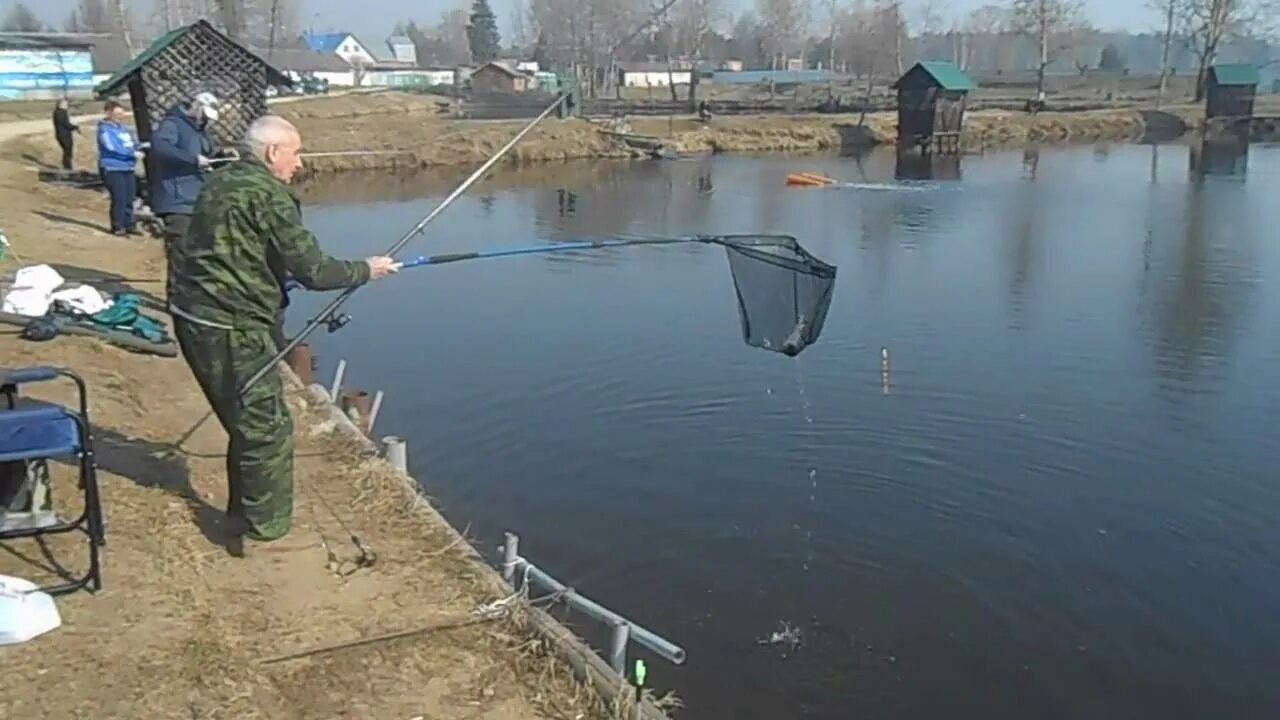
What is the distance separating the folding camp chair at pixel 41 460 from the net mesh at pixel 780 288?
11.6 feet

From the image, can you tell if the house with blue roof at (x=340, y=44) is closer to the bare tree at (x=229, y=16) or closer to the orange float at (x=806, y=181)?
the bare tree at (x=229, y=16)

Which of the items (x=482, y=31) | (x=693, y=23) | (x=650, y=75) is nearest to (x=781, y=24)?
(x=650, y=75)

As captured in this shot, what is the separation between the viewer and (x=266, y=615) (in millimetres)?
5000

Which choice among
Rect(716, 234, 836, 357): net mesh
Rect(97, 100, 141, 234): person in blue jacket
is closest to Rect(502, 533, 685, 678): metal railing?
Rect(716, 234, 836, 357): net mesh

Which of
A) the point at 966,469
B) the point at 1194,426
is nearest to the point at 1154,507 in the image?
the point at 966,469

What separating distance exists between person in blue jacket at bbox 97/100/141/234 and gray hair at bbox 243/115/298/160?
403 inches

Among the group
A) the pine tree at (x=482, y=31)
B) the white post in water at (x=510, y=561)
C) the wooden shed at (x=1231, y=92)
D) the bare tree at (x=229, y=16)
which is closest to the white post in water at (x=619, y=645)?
the white post in water at (x=510, y=561)

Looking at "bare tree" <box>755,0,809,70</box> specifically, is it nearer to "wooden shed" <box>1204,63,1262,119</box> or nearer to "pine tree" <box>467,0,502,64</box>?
"pine tree" <box>467,0,502,64</box>

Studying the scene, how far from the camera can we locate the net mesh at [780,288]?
700cm

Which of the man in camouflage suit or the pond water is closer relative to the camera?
the man in camouflage suit

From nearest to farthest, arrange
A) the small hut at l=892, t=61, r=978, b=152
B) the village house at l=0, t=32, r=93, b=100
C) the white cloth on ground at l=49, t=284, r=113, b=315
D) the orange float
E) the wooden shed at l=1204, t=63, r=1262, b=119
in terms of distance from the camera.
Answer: the white cloth on ground at l=49, t=284, r=113, b=315
the orange float
the small hut at l=892, t=61, r=978, b=152
the village house at l=0, t=32, r=93, b=100
the wooden shed at l=1204, t=63, r=1262, b=119

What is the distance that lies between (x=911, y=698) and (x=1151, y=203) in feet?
78.7

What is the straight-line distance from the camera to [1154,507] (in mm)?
8883

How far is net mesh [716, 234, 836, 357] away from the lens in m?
7.00
